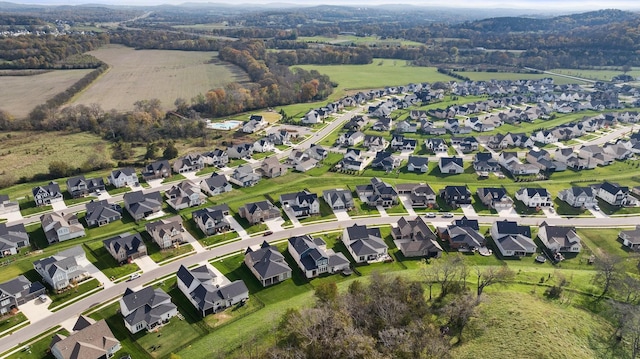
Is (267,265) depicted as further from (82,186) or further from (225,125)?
(225,125)

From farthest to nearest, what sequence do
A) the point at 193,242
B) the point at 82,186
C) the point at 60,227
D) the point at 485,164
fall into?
the point at 485,164 → the point at 82,186 → the point at 193,242 → the point at 60,227

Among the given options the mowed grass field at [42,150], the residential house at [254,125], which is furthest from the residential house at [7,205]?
the residential house at [254,125]

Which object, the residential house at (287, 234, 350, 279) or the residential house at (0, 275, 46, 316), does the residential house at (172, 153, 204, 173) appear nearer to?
the residential house at (287, 234, 350, 279)

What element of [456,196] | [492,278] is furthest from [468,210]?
[492,278]

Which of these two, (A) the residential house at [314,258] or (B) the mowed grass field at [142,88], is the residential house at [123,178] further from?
(B) the mowed grass field at [142,88]

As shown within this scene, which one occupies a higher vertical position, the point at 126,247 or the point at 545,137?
the point at 545,137

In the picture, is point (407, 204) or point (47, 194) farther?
point (407, 204)

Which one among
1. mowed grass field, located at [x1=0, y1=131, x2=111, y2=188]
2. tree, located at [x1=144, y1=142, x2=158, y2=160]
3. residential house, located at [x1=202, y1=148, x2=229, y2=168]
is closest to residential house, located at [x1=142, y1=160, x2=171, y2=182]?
residential house, located at [x1=202, y1=148, x2=229, y2=168]
